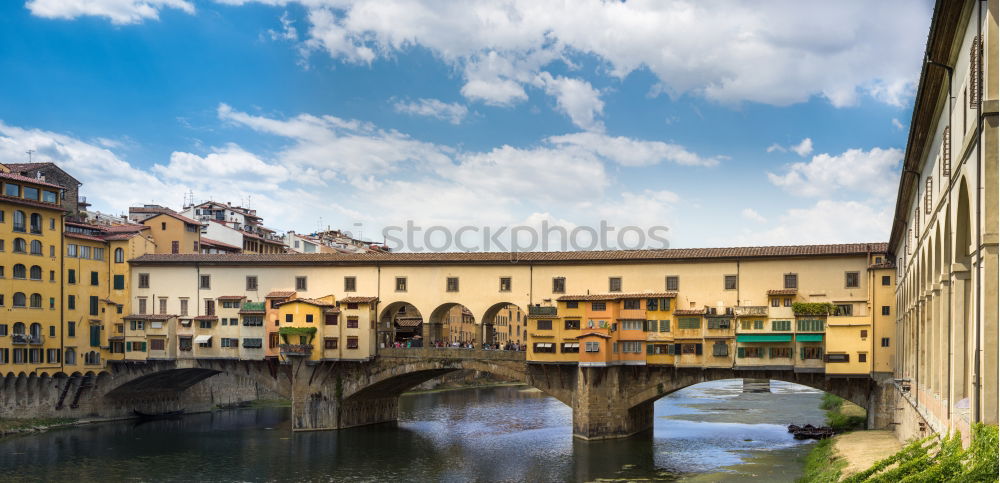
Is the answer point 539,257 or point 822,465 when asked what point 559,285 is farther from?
point 822,465

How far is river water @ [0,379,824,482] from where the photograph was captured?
4475 cm

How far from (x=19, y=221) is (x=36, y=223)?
1.25 m

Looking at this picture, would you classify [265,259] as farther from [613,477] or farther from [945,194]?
[945,194]

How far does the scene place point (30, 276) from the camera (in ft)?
199

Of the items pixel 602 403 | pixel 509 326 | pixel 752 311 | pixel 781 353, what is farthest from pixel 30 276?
pixel 509 326

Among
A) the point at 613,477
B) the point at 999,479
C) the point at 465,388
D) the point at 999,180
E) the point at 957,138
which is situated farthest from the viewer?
the point at 465,388

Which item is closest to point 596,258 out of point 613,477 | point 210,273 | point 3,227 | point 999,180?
point 613,477

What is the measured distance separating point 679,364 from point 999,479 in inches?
1619

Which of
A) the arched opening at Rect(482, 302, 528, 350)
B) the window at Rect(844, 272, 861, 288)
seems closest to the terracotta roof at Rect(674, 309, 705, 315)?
the window at Rect(844, 272, 861, 288)

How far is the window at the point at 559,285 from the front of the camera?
58.4m

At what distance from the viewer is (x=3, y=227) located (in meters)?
58.8

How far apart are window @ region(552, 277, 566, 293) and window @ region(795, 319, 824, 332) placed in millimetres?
14474

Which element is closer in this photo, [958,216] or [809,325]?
[958,216]

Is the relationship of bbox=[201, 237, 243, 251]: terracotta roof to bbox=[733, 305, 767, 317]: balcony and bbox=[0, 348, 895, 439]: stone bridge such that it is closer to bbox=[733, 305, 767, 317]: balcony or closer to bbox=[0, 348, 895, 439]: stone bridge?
bbox=[0, 348, 895, 439]: stone bridge
